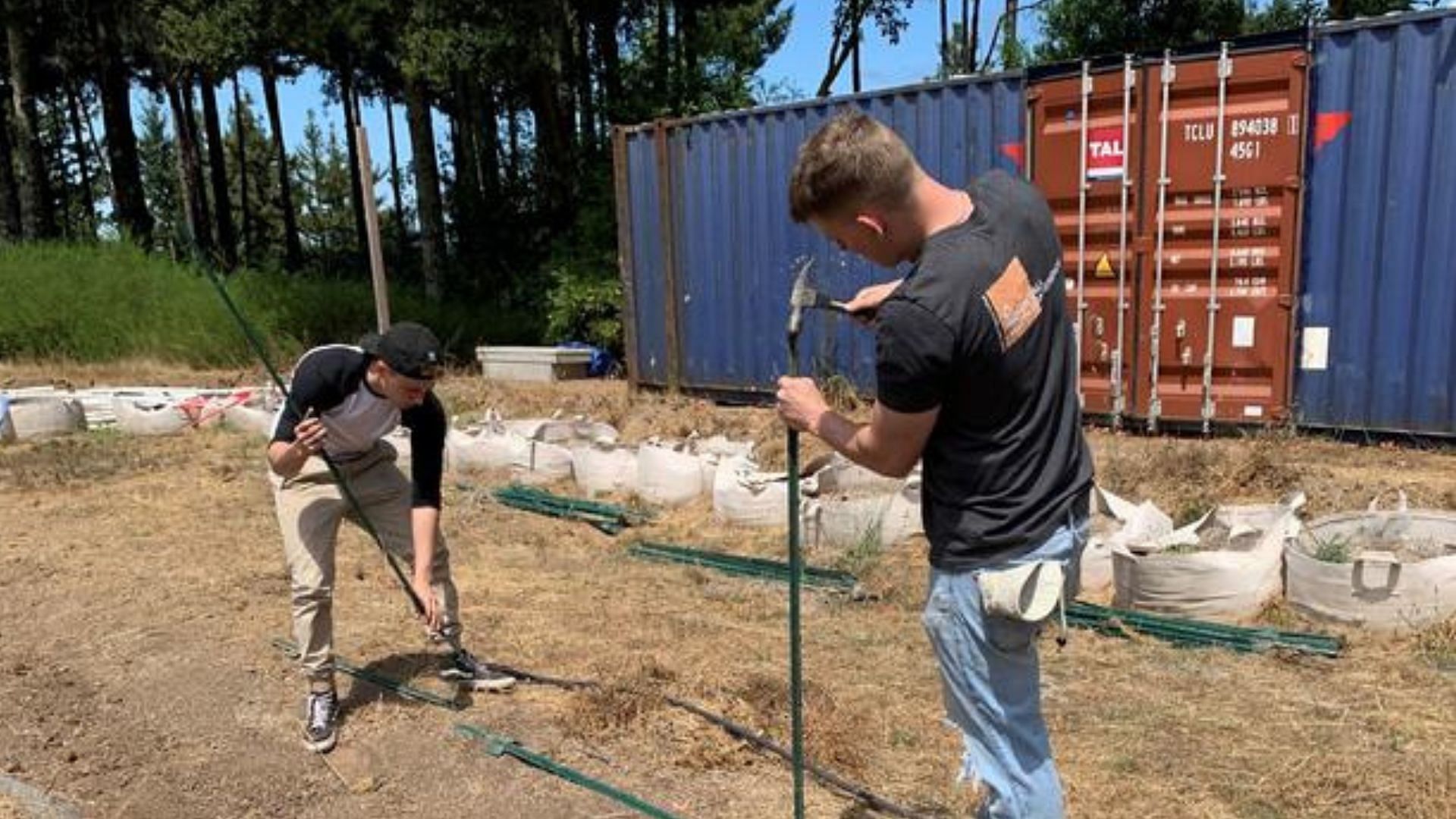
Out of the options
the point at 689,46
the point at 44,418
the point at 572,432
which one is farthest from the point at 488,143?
the point at 572,432

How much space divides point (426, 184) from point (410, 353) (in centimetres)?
1357

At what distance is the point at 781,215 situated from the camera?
886cm

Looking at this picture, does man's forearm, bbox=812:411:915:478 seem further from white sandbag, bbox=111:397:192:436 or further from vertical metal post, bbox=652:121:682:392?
white sandbag, bbox=111:397:192:436

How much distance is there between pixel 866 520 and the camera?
5.59m

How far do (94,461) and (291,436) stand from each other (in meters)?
6.22

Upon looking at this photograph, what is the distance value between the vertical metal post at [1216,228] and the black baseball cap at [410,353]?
5188 mm

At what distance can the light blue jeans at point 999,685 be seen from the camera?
2143 mm

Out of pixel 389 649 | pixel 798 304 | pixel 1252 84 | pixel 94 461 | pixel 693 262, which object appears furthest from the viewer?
pixel 693 262

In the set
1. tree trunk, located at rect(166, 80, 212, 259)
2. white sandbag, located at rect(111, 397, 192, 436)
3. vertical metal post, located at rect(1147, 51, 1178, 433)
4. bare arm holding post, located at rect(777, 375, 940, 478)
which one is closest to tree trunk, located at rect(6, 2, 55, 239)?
tree trunk, located at rect(166, 80, 212, 259)

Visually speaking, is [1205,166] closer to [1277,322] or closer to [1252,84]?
[1252,84]

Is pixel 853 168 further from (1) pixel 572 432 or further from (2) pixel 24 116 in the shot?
(2) pixel 24 116

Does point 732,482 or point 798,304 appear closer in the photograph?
point 798,304

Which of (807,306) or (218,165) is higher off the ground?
(218,165)

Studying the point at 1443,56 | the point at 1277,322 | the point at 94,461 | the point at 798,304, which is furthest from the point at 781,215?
the point at 798,304
